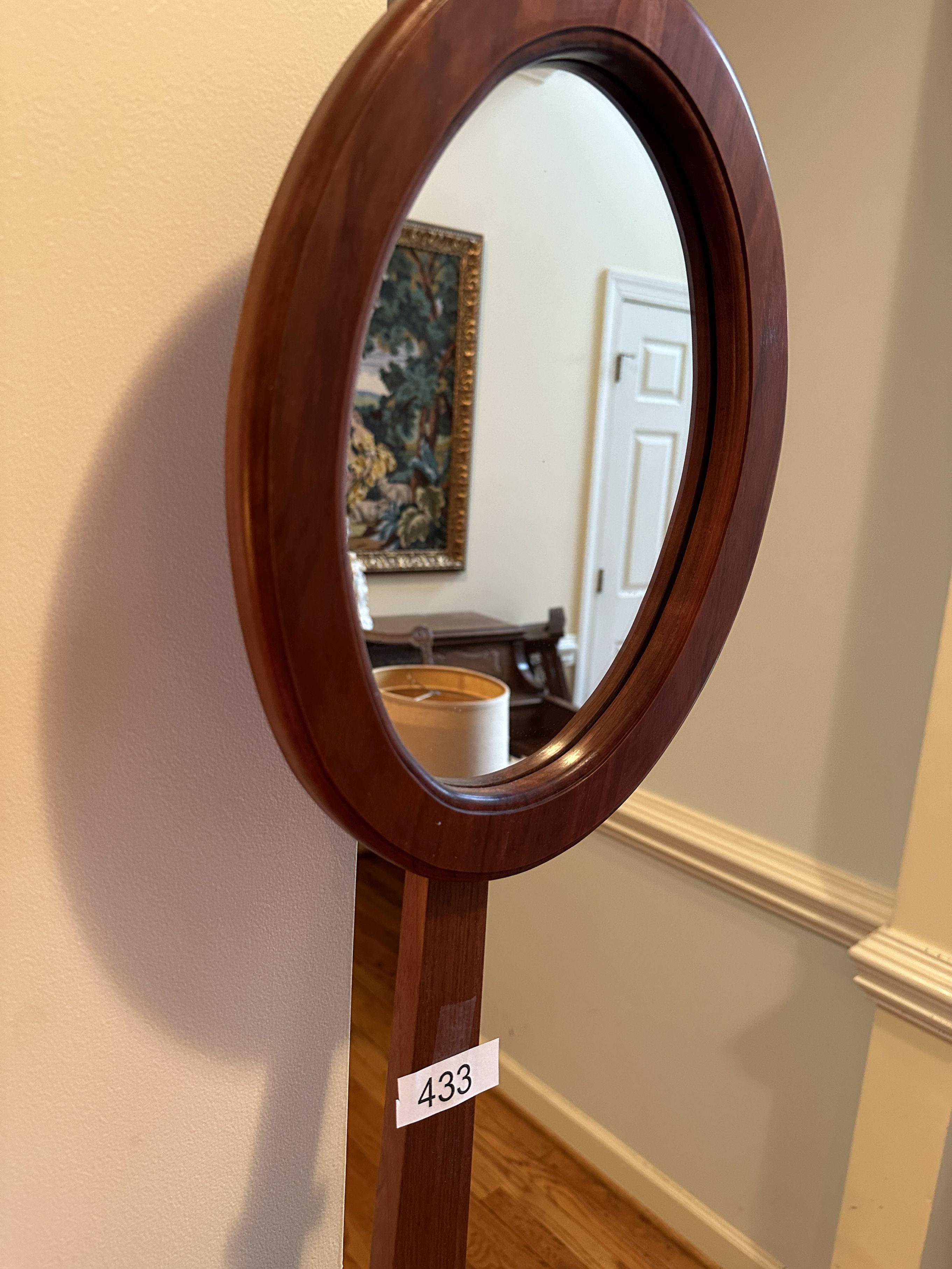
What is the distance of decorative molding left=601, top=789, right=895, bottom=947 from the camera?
1.32 meters

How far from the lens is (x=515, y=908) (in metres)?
1.85

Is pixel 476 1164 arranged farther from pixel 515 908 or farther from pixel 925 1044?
pixel 925 1044

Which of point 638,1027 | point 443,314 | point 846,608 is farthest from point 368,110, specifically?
point 638,1027

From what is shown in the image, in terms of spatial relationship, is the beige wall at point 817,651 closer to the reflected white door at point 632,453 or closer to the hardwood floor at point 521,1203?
the hardwood floor at point 521,1203

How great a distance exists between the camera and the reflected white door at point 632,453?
0.59 metres

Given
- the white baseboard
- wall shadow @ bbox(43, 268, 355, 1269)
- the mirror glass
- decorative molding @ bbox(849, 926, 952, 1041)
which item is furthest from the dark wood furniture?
the white baseboard

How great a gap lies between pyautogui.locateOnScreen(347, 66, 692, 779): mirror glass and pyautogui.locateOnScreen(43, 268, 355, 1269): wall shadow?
0.30 ft

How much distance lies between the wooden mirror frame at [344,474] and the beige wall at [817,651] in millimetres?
737

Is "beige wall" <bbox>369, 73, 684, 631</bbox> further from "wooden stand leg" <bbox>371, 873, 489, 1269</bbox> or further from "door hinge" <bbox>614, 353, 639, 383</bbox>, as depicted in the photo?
"wooden stand leg" <bbox>371, 873, 489, 1269</bbox>

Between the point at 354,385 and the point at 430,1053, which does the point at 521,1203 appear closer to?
the point at 430,1053

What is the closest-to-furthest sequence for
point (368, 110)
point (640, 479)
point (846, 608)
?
point (368, 110), point (640, 479), point (846, 608)

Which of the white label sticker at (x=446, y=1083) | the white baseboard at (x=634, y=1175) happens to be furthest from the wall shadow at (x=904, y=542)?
the white label sticker at (x=446, y=1083)

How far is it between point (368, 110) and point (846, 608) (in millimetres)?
1102

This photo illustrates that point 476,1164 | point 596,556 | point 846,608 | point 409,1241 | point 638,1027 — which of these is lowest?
point 476,1164
